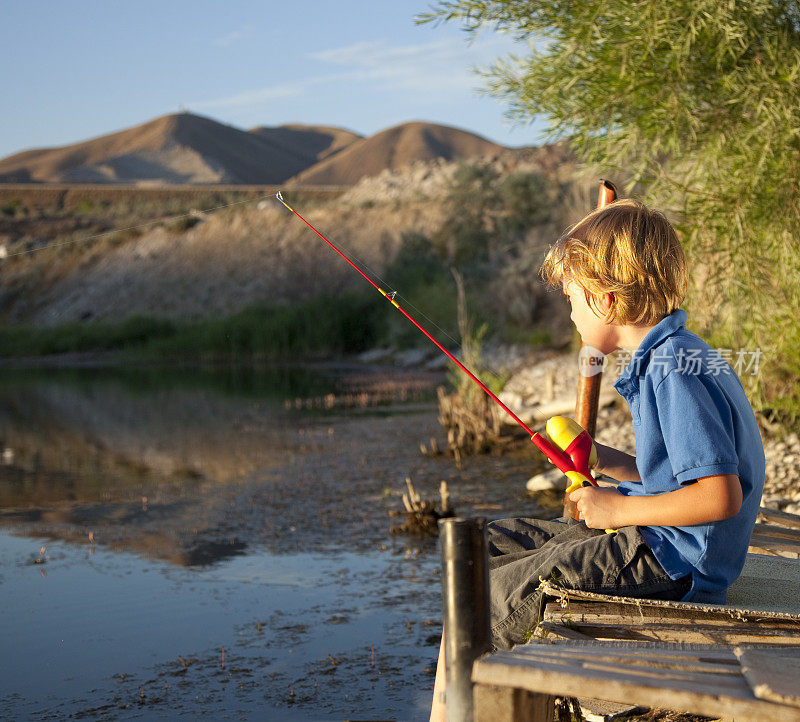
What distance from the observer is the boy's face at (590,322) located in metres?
2.74

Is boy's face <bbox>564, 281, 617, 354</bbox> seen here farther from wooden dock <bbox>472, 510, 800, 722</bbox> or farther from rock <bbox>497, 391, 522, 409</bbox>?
rock <bbox>497, 391, 522, 409</bbox>

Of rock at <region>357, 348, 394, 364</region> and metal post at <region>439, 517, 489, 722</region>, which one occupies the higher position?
metal post at <region>439, 517, 489, 722</region>

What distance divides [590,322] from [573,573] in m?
0.69

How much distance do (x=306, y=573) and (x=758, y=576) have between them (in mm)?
3455

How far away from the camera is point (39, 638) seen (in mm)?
5086

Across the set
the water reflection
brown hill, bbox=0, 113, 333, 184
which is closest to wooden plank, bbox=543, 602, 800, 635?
the water reflection

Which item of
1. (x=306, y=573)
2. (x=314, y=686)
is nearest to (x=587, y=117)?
(x=306, y=573)

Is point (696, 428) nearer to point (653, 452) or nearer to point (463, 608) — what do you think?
point (653, 452)

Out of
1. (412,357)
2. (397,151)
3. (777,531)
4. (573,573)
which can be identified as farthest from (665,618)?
(397,151)

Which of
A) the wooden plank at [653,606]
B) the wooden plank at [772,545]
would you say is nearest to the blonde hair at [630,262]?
the wooden plank at [653,606]

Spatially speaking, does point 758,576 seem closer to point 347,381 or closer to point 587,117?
point 587,117

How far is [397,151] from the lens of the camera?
8869 centimetres

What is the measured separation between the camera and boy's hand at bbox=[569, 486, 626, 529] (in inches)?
101

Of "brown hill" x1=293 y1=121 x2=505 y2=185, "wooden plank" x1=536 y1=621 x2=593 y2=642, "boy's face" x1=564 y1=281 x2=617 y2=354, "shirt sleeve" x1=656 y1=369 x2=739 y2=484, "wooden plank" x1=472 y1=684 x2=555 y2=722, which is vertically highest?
"brown hill" x1=293 y1=121 x2=505 y2=185
